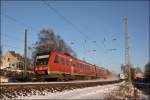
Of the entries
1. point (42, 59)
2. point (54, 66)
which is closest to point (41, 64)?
point (42, 59)

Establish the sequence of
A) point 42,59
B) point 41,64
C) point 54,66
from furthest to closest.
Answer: point 42,59 → point 41,64 → point 54,66

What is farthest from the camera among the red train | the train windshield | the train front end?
the train windshield

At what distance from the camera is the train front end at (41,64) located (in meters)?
31.1

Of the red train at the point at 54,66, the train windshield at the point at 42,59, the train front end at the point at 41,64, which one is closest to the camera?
the red train at the point at 54,66

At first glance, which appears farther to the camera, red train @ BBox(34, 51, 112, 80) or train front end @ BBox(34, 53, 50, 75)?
train front end @ BBox(34, 53, 50, 75)

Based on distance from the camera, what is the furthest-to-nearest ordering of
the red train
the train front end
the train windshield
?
the train windshield → the train front end → the red train

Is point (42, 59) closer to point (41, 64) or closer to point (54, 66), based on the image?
point (41, 64)

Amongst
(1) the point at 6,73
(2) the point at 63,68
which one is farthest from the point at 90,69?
(2) the point at 63,68

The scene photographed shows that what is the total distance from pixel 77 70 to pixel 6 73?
13.3 meters

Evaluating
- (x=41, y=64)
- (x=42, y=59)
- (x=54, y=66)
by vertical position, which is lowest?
(x=54, y=66)

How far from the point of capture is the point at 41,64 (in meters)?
31.8

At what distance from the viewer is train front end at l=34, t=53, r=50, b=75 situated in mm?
31130

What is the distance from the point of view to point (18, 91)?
54.2ft

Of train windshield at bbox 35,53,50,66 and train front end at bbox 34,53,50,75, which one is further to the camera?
train windshield at bbox 35,53,50,66
